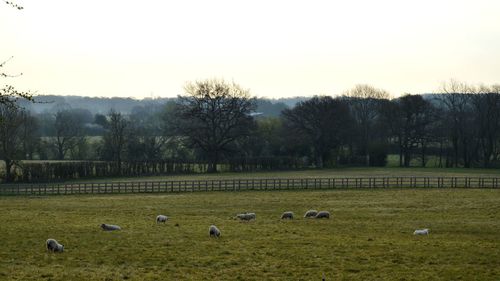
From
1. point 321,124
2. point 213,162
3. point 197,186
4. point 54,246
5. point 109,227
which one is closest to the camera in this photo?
point 54,246

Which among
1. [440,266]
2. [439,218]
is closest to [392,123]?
[439,218]

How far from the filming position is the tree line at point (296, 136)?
309ft

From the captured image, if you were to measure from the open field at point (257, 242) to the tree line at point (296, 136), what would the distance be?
50.4m

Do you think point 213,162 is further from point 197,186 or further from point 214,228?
point 214,228

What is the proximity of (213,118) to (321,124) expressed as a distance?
Result: 19.1 meters

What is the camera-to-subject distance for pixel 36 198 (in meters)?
50.9

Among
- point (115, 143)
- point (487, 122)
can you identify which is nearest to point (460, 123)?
point (487, 122)

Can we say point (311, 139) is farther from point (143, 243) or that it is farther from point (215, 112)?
point (143, 243)

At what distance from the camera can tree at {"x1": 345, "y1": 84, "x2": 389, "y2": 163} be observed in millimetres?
110312

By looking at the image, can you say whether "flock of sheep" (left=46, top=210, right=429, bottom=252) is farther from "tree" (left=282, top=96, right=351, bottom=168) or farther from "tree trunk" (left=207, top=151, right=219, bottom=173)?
"tree" (left=282, top=96, right=351, bottom=168)

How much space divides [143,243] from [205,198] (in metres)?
23.8

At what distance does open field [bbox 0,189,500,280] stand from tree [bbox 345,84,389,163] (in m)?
66.1

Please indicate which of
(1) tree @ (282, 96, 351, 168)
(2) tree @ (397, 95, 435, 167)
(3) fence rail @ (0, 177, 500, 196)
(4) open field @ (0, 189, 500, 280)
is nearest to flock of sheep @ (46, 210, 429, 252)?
(4) open field @ (0, 189, 500, 280)

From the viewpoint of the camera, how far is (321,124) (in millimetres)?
102125
